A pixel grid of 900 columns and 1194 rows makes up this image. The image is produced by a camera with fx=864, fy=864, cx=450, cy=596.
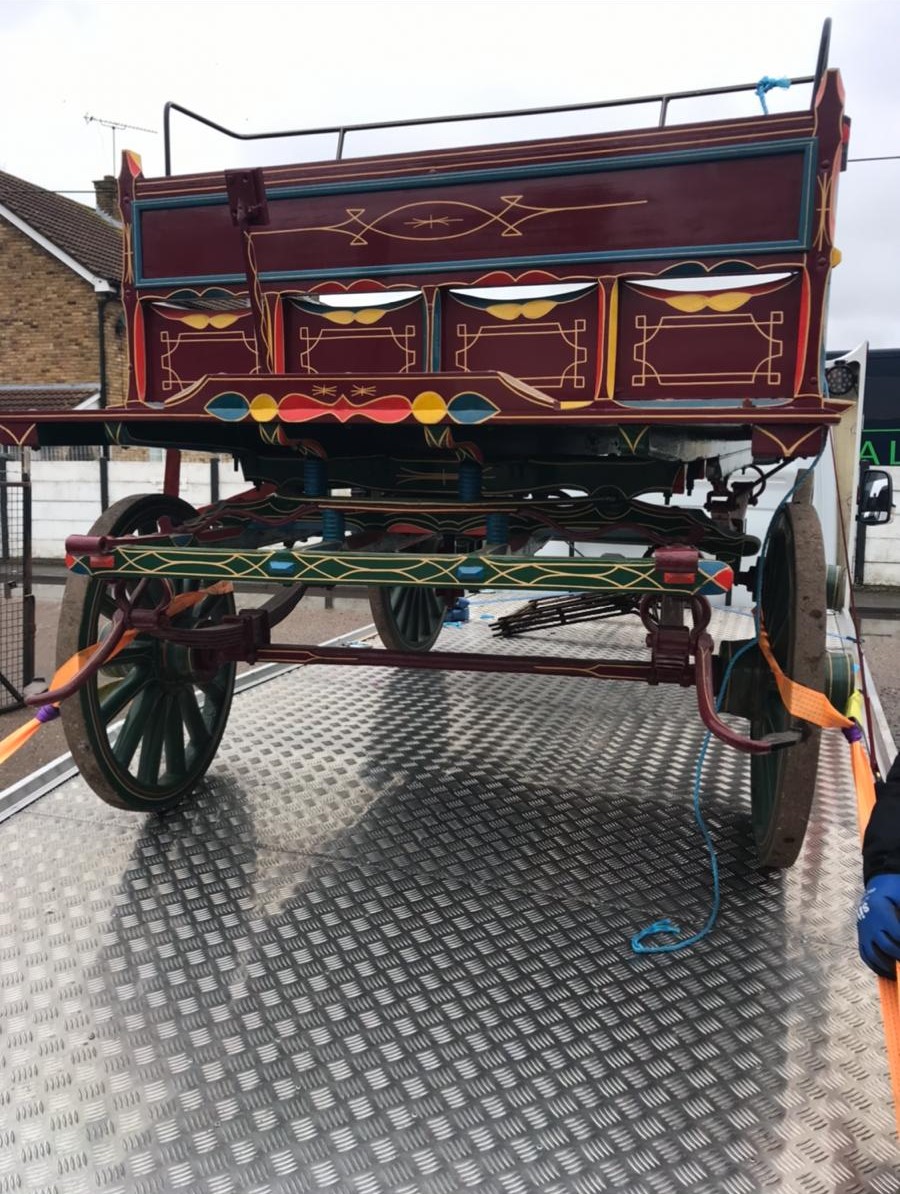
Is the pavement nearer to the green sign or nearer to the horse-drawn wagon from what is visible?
the green sign

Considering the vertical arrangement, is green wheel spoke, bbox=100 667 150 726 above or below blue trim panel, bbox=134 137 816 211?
below

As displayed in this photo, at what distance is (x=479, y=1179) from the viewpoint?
1.57m

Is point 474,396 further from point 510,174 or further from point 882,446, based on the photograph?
point 882,446

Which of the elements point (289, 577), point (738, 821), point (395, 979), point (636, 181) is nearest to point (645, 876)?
point (738, 821)

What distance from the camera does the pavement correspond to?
5648mm

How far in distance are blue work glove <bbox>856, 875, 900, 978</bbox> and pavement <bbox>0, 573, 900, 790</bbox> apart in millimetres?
4570

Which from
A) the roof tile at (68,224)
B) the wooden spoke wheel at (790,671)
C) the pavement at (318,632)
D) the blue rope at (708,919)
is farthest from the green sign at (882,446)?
the roof tile at (68,224)

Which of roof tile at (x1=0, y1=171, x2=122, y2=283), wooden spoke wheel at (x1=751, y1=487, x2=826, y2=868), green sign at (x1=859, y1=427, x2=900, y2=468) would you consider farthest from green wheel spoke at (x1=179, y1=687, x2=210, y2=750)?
roof tile at (x1=0, y1=171, x2=122, y2=283)

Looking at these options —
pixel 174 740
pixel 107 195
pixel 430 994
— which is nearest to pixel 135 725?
pixel 174 740

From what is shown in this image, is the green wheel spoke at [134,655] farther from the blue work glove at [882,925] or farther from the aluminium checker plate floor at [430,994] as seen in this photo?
the blue work glove at [882,925]

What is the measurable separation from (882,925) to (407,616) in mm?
4051

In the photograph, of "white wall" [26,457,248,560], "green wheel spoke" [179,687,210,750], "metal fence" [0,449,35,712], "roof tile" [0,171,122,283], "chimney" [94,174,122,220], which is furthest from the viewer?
"chimney" [94,174,122,220]

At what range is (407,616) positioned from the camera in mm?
5266

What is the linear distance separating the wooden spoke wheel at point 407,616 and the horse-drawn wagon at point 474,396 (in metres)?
1.57
